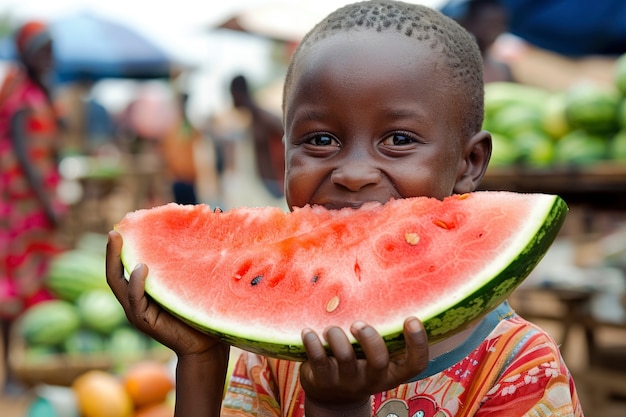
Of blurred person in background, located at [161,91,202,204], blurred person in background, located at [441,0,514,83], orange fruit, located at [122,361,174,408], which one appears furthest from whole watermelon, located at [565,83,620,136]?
blurred person in background, located at [161,91,202,204]

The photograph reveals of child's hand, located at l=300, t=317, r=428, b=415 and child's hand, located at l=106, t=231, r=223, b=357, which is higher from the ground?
child's hand, located at l=300, t=317, r=428, b=415

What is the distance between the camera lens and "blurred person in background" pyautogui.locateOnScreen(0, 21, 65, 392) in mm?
5371

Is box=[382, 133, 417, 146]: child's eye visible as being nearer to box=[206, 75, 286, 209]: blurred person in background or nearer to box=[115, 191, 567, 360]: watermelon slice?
box=[115, 191, 567, 360]: watermelon slice

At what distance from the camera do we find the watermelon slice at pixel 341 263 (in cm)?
111

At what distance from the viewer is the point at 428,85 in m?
1.39

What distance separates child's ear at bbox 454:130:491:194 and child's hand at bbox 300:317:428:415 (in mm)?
591

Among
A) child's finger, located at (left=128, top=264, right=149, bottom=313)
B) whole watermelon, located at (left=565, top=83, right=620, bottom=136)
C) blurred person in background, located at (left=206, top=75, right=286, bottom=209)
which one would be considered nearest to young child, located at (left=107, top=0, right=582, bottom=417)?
child's finger, located at (left=128, top=264, right=149, bottom=313)

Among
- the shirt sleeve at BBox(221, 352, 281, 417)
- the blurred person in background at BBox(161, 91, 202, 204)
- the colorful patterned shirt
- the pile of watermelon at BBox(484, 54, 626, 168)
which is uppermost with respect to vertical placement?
A: the colorful patterned shirt

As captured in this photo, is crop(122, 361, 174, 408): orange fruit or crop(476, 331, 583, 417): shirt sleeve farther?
crop(122, 361, 174, 408): orange fruit

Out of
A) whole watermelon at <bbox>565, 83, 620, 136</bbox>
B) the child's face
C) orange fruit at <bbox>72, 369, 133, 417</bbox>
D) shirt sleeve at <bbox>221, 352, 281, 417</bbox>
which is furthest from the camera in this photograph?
whole watermelon at <bbox>565, 83, 620, 136</bbox>

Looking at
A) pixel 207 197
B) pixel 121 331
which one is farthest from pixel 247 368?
pixel 207 197

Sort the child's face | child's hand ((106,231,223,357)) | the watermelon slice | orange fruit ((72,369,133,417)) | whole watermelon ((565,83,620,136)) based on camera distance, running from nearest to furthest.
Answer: the watermelon slice, child's hand ((106,231,223,357)), the child's face, orange fruit ((72,369,133,417)), whole watermelon ((565,83,620,136))

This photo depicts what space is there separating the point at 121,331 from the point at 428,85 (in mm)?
3617

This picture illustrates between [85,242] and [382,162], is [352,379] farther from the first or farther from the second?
[85,242]
